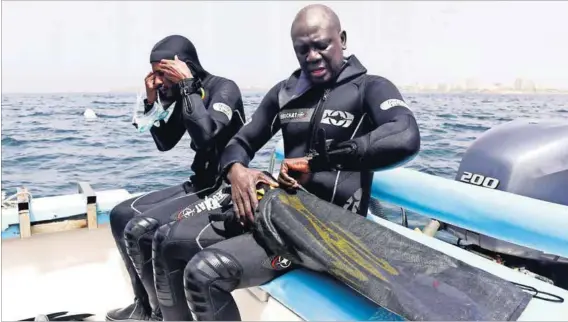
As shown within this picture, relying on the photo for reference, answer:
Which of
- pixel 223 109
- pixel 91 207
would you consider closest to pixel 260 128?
pixel 223 109

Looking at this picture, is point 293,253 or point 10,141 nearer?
point 293,253

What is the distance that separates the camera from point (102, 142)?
13.3m

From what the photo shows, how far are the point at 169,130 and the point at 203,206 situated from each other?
0.62 m

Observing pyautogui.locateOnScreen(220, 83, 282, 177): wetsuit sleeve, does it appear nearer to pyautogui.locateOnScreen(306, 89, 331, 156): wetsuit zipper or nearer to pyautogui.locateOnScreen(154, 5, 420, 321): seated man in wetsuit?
pyautogui.locateOnScreen(154, 5, 420, 321): seated man in wetsuit

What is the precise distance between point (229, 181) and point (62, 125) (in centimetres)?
1656

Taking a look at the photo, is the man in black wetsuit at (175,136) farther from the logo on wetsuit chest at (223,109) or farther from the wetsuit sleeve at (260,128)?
the wetsuit sleeve at (260,128)

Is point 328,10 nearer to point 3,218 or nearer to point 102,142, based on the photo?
point 3,218

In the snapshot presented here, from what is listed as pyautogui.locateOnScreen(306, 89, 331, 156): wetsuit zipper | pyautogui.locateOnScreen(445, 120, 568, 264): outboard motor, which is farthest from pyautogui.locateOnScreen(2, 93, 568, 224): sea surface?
pyautogui.locateOnScreen(306, 89, 331, 156): wetsuit zipper

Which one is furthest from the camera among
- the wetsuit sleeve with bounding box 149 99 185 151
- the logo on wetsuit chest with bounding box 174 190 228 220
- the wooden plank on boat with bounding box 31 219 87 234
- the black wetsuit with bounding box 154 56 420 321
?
the wooden plank on boat with bounding box 31 219 87 234

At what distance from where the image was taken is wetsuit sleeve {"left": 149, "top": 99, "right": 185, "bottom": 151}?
2.34 m

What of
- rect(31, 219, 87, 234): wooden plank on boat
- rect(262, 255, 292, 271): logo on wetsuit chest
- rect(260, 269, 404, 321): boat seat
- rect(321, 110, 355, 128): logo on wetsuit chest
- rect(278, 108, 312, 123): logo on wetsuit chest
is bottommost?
rect(31, 219, 87, 234): wooden plank on boat

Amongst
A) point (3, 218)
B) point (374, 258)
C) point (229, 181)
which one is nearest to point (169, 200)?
point (229, 181)

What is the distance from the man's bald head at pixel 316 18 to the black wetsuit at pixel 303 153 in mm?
187

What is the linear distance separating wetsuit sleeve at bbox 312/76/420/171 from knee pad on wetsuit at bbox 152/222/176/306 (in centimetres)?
68
